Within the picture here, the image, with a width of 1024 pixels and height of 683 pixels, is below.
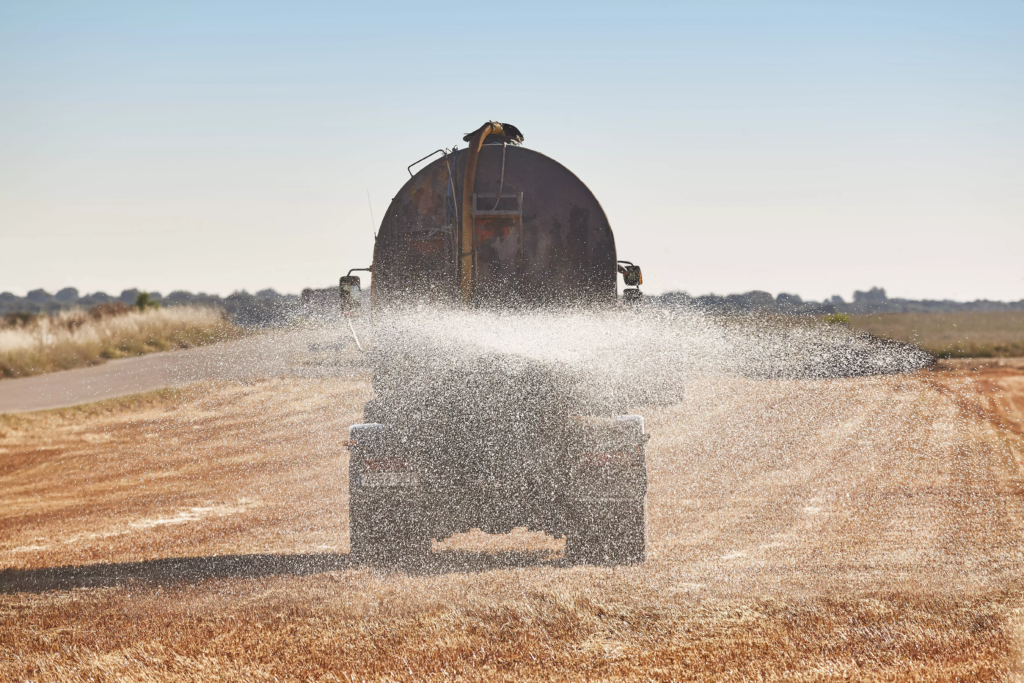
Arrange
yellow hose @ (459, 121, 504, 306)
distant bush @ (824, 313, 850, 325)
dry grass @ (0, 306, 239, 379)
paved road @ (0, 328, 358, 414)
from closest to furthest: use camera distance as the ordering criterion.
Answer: yellow hose @ (459, 121, 504, 306)
paved road @ (0, 328, 358, 414)
dry grass @ (0, 306, 239, 379)
distant bush @ (824, 313, 850, 325)

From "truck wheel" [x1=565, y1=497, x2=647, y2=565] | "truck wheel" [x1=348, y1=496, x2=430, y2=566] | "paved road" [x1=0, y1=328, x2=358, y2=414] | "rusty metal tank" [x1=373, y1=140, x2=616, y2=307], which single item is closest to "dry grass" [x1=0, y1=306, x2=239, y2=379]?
"paved road" [x1=0, y1=328, x2=358, y2=414]

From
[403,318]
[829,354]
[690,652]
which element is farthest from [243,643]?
[829,354]

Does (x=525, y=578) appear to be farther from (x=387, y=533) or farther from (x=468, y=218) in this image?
(x=468, y=218)

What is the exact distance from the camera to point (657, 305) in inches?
349

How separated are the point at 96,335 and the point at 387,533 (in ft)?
69.2

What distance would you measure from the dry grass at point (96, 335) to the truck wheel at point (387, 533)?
1678cm

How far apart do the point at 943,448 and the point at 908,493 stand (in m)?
3.84

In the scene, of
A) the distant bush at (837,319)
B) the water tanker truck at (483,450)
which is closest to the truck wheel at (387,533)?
the water tanker truck at (483,450)

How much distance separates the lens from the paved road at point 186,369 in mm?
17859

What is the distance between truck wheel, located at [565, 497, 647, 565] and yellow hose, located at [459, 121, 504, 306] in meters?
2.08

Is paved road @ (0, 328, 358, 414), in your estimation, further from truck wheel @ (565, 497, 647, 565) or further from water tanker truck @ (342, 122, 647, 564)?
truck wheel @ (565, 497, 647, 565)

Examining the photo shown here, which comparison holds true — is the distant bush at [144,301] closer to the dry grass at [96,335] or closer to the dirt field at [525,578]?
the dry grass at [96,335]

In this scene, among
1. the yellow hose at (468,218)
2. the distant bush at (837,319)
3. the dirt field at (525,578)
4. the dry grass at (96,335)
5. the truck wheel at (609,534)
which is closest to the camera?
the dirt field at (525,578)

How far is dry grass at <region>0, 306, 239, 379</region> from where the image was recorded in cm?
2156
